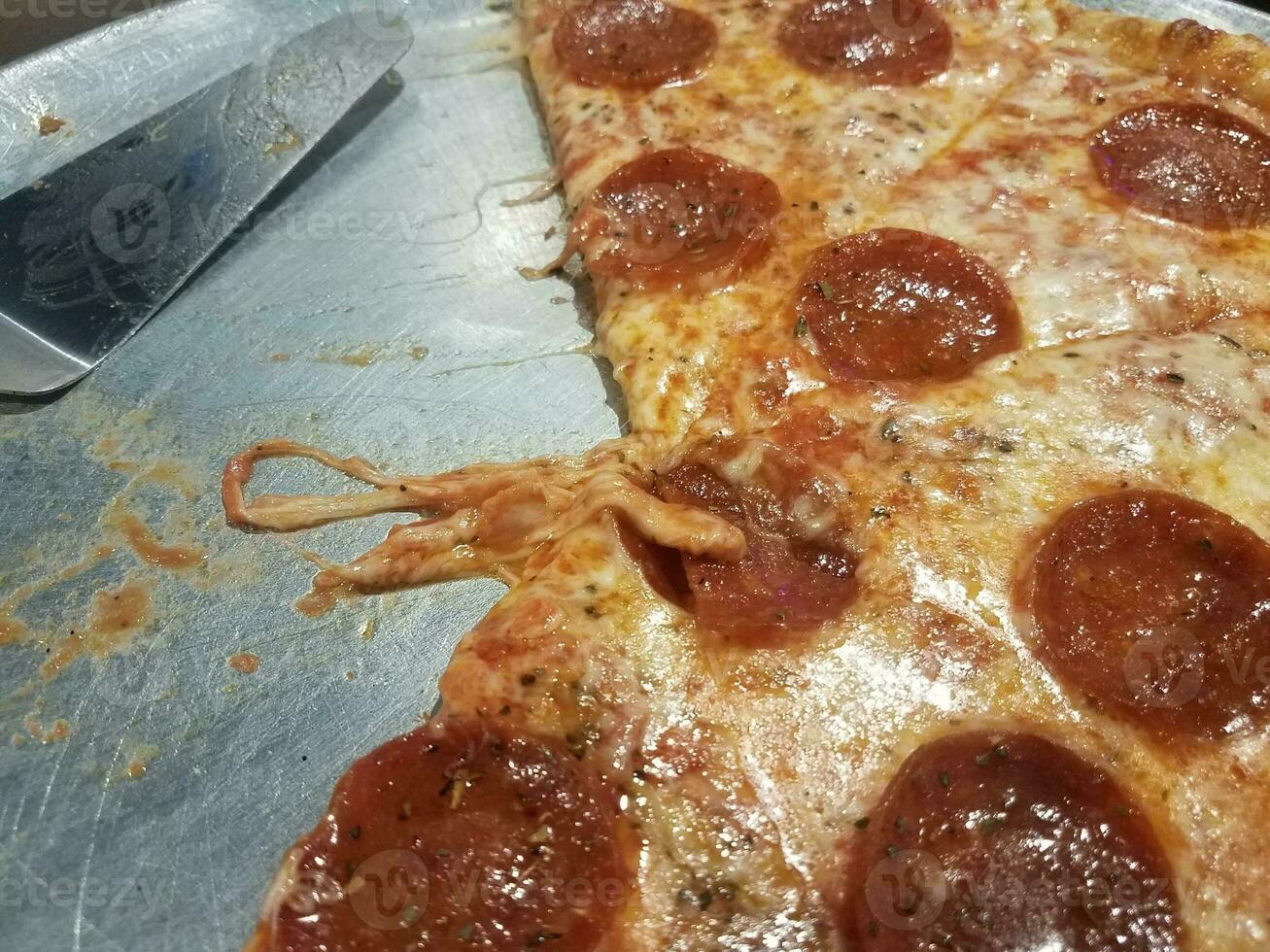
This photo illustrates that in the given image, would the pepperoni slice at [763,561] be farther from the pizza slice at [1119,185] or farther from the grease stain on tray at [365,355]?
the grease stain on tray at [365,355]

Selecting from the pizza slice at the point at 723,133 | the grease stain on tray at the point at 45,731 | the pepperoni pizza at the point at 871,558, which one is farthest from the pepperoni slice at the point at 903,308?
the grease stain on tray at the point at 45,731

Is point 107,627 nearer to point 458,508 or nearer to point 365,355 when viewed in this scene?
point 458,508

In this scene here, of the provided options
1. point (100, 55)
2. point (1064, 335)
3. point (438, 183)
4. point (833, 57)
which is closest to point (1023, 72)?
point (833, 57)

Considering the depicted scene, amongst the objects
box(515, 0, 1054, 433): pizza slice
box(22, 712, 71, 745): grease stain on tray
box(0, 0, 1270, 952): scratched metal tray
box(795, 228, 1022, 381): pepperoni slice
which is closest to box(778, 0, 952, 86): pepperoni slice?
box(515, 0, 1054, 433): pizza slice

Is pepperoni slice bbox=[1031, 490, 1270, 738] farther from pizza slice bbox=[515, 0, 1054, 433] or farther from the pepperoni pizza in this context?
pizza slice bbox=[515, 0, 1054, 433]

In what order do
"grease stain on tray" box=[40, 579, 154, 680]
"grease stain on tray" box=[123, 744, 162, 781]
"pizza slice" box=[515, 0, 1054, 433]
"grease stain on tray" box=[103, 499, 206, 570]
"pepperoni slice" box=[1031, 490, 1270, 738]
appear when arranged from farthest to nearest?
"pizza slice" box=[515, 0, 1054, 433]
"grease stain on tray" box=[103, 499, 206, 570]
"grease stain on tray" box=[40, 579, 154, 680]
"grease stain on tray" box=[123, 744, 162, 781]
"pepperoni slice" box=[1031, 490, 1270, 738]

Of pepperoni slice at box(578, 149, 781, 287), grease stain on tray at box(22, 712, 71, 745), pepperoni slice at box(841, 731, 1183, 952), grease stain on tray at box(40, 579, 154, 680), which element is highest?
pepperoni slice at box(578, 149, 781, 287)

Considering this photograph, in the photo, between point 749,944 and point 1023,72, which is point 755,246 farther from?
point 749,944
